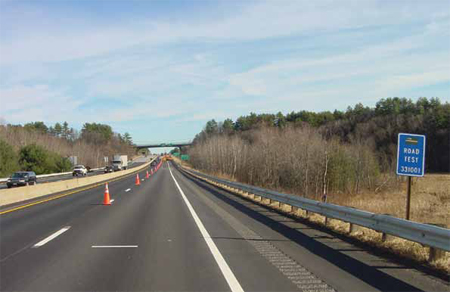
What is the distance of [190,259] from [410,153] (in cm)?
662

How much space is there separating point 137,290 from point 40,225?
28.3 ft

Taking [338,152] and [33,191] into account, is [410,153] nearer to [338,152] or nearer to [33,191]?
[33,191]

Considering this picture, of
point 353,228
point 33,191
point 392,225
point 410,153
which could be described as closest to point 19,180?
point 33,191

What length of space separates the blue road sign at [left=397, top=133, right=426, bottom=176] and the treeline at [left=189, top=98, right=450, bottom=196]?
21.7 m

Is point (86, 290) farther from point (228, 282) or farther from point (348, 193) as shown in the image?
point (348, 193)

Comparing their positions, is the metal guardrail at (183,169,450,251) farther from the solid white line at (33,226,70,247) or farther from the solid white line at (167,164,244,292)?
the solid white line at (33,226,70,247)

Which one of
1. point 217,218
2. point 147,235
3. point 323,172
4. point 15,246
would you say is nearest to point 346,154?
point 323,172

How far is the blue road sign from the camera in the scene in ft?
37.4

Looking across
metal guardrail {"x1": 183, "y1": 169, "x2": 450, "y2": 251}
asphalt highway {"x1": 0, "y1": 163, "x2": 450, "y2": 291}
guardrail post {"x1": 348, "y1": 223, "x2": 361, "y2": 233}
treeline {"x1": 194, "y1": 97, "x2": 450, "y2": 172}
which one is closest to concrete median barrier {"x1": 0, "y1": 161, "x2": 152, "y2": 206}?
asphalt highway {"x1": 0, "y1": 163, "x2": 450, "y2": 291}

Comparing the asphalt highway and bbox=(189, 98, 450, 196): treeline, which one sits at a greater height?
bbox=(189, 98, 450, 196): treeline

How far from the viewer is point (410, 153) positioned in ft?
37.7

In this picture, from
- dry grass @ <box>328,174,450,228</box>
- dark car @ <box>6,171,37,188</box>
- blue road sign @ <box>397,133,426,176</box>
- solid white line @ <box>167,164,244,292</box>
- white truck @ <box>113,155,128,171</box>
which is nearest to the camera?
solid white line @ <box>167,164,244,292</box>

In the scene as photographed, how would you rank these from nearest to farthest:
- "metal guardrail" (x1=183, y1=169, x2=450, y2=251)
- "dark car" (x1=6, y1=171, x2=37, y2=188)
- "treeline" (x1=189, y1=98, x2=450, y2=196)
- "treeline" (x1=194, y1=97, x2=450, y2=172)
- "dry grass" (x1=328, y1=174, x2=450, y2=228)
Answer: "metal guardrail" (x1=183, y1=169, x2=450, y2=251) → "dry grass" (x1=328, y1=174, x2=450, y2=228) → "treeline" (x1=189, y1=98, x2=450, y2=196) → "dark car" (x1=6, y1=171, x2=37, y2=188) → "treeline" (x1=194, y1=97, x2=450, y2=172)

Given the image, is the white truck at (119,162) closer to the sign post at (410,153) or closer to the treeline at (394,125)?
the treeline at (394,125)
